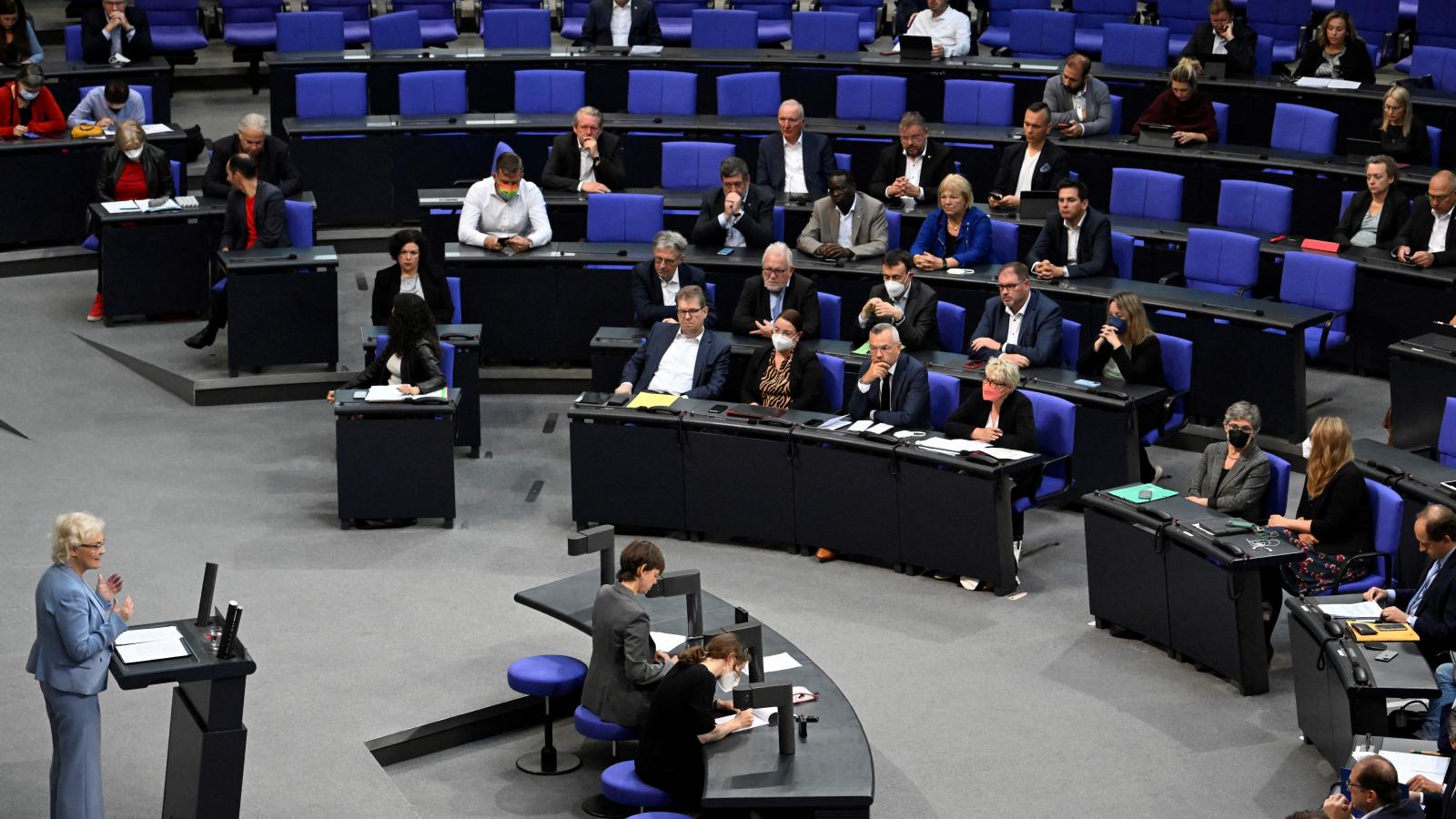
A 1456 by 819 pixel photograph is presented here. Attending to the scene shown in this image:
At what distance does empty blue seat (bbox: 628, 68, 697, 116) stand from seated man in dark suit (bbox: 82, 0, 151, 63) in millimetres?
4197

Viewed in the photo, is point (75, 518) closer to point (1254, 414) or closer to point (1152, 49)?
point (1254, 414)

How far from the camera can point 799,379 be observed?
431 inches

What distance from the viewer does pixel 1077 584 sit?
33.5ft

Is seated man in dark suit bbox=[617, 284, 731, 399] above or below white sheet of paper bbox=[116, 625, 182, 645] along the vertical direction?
above

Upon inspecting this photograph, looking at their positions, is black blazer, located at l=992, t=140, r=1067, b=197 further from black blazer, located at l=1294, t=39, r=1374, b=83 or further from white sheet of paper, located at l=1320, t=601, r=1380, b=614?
white sheet of paper, located at l=1320, t=601, r=1380, b=614

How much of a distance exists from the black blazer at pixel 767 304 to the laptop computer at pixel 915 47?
4137mm

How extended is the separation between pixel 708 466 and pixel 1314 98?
6385mm

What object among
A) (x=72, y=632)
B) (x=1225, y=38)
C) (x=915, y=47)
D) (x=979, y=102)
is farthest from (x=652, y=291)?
(x=1225, y=38)

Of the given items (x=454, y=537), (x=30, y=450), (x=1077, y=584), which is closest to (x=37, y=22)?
(x=30, y=450)

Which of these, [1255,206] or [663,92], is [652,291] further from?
[1255,206]

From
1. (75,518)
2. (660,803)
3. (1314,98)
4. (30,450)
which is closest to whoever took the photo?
(75,518)

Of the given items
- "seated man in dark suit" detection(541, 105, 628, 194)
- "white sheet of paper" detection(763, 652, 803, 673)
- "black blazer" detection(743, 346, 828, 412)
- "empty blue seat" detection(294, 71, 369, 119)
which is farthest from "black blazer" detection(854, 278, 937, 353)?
"empty blue seat" detection(294, 71, 369, 119)

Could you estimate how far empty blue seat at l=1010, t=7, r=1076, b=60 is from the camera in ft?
54.1

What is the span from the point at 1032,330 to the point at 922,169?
2.60 meters
